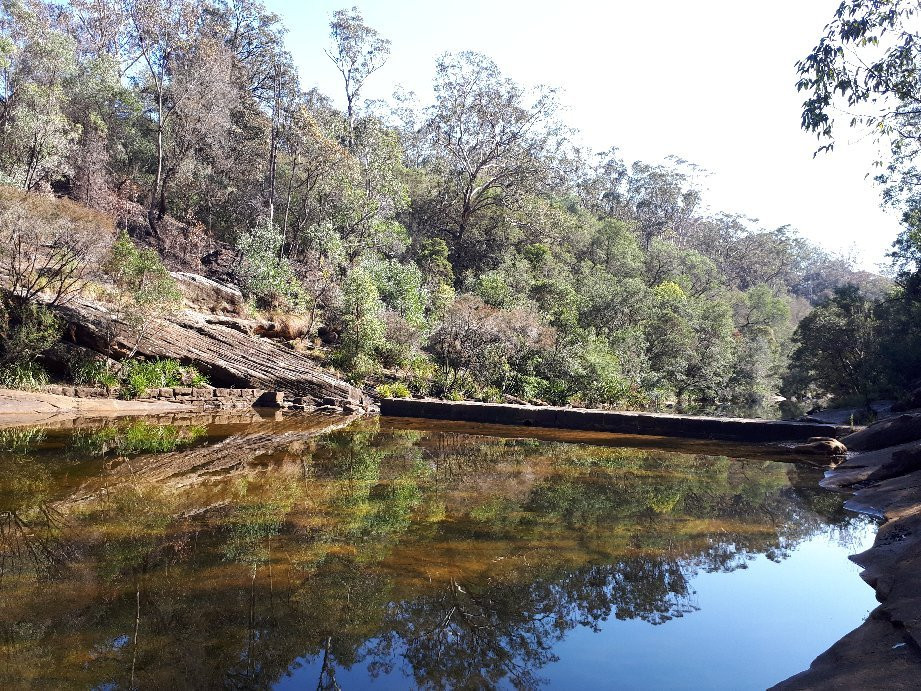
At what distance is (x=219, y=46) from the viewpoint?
27.3m

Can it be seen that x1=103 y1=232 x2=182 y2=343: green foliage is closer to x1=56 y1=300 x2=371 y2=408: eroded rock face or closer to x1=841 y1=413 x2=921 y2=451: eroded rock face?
x1=56 y1=300 x2=371 y2=408: eroded rock face

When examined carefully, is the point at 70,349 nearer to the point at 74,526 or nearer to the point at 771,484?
the point at 74,526

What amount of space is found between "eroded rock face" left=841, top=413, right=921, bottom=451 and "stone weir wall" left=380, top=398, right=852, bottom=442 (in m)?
1.83

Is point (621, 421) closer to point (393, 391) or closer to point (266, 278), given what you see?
point (393, 391)

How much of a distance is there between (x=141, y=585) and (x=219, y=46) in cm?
2805

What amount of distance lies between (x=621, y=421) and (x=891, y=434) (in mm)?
5405

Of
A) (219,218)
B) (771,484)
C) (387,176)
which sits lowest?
(771,484)

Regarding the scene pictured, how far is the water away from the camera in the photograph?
3254 millimetres

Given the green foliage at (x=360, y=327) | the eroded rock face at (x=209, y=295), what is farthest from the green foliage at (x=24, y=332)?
the green foliage at (x=360, y=327)

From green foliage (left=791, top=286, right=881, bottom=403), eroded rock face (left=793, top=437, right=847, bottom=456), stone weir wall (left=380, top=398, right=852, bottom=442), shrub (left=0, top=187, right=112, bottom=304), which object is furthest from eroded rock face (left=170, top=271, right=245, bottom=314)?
green foliage (left=791, top=286, right=881, bottom=403)

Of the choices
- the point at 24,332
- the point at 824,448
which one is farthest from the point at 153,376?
A: the point at 824,448

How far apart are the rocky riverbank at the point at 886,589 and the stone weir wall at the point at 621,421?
4.08m

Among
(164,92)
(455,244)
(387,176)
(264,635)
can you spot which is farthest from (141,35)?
(264,635)

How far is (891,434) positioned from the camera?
9.95m
